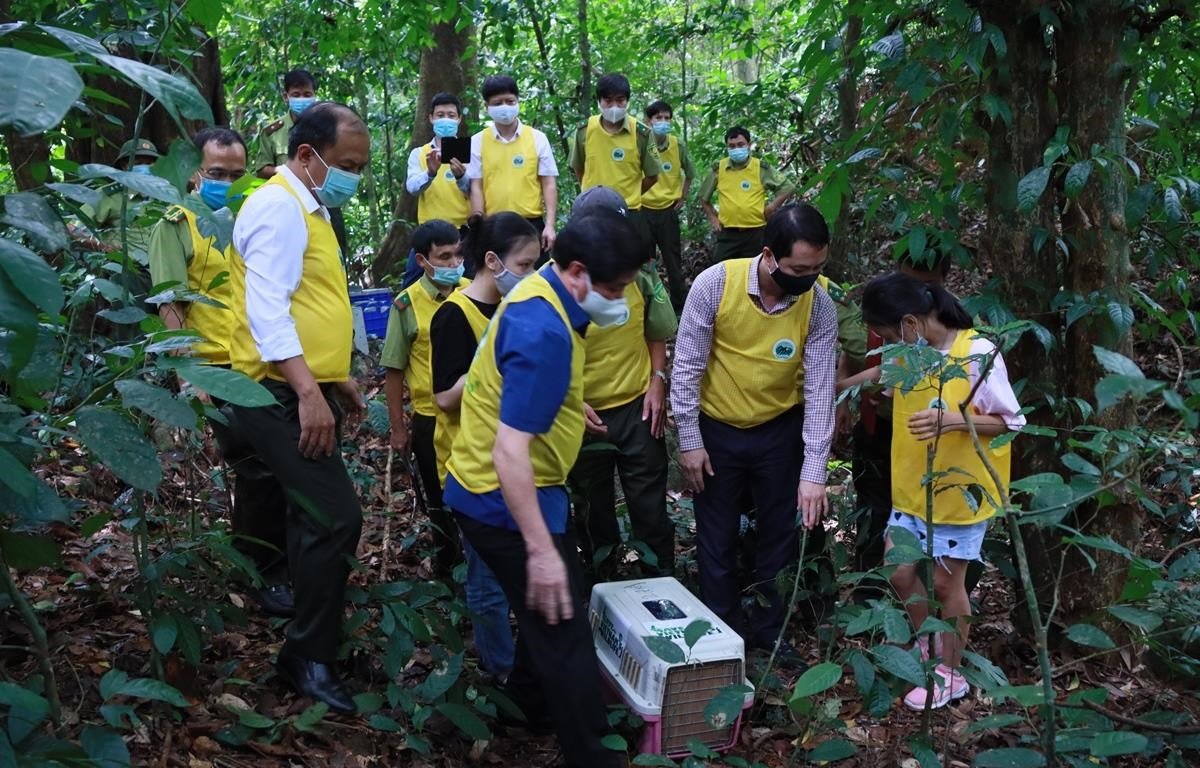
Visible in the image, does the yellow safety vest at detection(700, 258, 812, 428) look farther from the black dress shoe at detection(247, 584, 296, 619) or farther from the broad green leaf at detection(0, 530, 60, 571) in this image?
the broad green leaf at detection(0, 530, 60, 571)

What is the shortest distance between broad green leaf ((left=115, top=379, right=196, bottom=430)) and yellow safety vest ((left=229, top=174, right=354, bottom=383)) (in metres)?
1.02

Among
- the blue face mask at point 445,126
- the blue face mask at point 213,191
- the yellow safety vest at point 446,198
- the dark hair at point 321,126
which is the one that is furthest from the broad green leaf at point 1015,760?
the blue face mask at point 445,126

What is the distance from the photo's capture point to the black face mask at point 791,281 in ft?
12.4

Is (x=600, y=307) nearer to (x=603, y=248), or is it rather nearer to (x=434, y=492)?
(x=603, y=248)

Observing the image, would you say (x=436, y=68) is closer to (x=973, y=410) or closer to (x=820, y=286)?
(x=820, y=286)

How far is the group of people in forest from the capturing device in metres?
2.93

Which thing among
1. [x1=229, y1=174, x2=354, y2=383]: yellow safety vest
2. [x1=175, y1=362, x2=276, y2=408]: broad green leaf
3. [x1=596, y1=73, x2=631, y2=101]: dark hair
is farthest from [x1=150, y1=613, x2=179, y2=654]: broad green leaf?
[x1=596, y1=73, x2=631, y2=101]: dark hair

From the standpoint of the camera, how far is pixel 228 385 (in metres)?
2.22

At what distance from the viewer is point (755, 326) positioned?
395 centimetres

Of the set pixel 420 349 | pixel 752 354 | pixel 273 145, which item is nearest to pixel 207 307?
pixel 420 349

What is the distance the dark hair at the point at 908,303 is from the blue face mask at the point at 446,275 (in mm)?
1908

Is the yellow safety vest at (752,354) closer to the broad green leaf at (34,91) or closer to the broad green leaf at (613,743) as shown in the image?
the broad green leaf at (613,743)

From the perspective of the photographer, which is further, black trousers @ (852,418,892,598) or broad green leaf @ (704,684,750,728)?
black trousers @ (852,418,892,598)

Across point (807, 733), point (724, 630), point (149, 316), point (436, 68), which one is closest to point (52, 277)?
point (149, 316)
